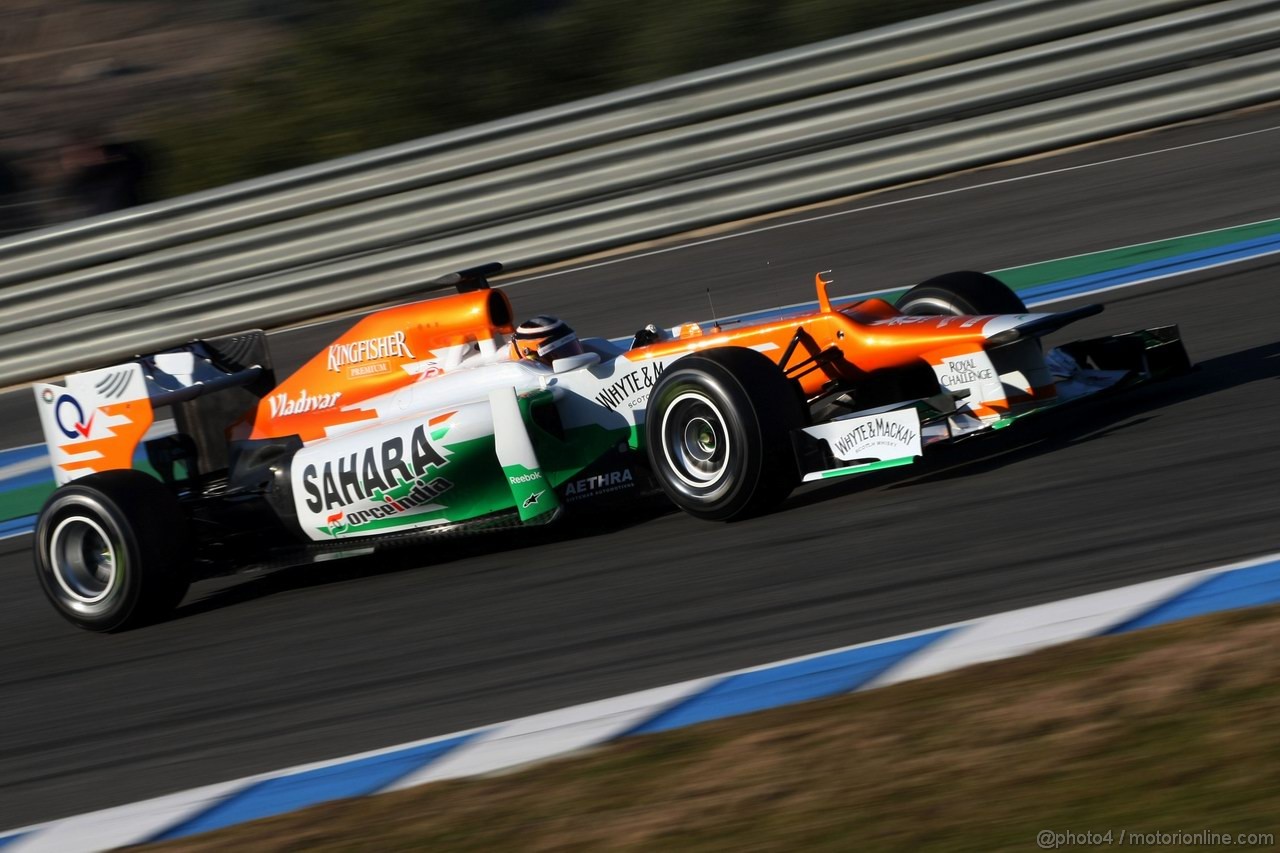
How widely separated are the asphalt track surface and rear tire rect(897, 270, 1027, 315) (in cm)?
57

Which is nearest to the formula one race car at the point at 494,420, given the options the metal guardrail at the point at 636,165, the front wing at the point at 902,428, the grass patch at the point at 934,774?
the front wing at the point at 902,428

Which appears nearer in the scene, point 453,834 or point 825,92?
point 453,834

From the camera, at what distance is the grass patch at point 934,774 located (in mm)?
3391

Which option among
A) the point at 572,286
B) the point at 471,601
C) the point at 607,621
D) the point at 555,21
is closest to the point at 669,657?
the point at 607,621

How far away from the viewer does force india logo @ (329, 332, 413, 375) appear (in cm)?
717

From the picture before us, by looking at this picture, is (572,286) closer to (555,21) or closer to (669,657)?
(555,21)

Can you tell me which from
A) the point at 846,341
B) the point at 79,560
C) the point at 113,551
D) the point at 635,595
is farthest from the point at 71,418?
the point at 846,341

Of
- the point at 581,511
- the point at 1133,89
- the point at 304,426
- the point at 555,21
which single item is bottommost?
the point at 581,511

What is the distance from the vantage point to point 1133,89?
11.9 metres

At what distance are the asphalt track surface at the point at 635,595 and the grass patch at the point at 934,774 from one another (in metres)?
0.62

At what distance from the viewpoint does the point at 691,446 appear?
6242 millimetres

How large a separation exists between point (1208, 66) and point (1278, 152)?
109 centimetres

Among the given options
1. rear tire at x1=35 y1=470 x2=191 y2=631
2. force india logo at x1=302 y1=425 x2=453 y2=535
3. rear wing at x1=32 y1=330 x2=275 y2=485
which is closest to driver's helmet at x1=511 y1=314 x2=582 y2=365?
force india logo at x1=302 y1=425 x2=453 y2=535

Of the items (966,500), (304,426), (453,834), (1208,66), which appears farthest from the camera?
(1208,66)
